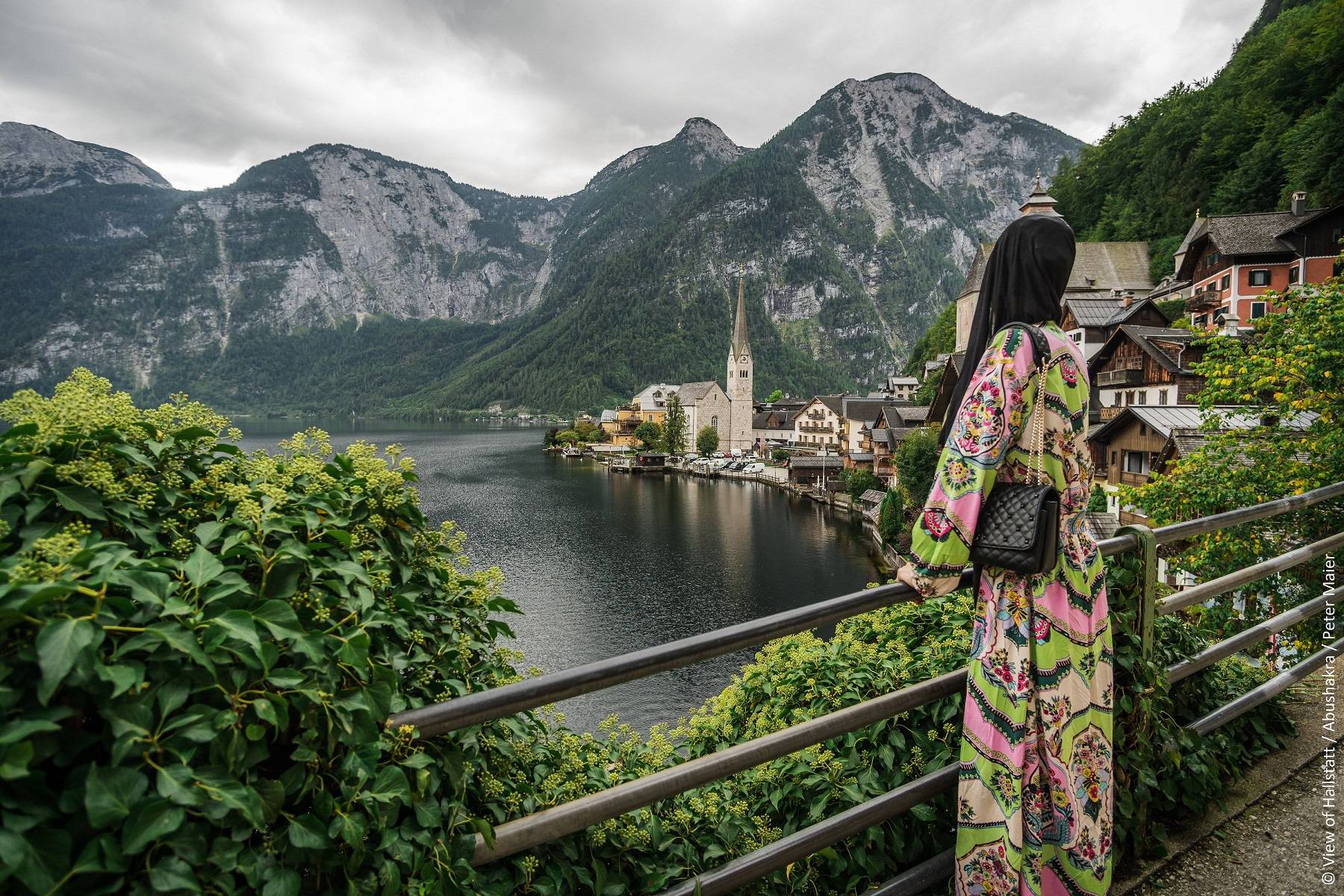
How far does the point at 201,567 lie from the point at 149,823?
38cm

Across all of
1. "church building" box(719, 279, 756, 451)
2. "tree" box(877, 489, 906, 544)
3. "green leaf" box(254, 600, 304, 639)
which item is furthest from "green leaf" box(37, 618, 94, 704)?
"church building" box(719, 279, 756, 451)

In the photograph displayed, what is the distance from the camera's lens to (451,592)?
173 centimetres

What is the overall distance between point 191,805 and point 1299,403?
925 cm

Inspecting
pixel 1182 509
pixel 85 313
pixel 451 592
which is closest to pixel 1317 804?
pixel 451 592

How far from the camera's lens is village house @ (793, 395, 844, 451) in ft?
211

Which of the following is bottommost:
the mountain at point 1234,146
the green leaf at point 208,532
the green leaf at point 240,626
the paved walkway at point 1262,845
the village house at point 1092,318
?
the paved walkway at point 1262,845

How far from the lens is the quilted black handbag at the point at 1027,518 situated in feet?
5.85

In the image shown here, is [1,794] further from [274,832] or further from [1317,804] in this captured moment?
[1317,804]

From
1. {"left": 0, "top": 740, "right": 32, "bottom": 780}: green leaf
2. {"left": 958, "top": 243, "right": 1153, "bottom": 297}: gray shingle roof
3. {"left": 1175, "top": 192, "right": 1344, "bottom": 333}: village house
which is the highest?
{"left": 958, "top": 243, "right": 1153, "bottom": 297}: gray shingle roof

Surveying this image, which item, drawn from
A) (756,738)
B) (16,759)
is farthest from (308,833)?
(756,738)

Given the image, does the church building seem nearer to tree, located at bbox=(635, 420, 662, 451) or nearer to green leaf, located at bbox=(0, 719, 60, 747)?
tree, located at bbox=(635, 420, 662, 451)

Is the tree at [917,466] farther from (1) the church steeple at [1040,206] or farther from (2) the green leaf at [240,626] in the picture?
(2) the green leaf at [240,626]

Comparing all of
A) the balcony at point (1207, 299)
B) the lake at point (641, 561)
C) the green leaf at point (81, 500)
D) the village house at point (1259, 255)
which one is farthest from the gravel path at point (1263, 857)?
the balcony at point (1207, 299)

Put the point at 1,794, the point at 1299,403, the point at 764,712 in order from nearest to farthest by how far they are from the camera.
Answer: the point at 1,794 → the point at 764,712 → the point at 1299,403
